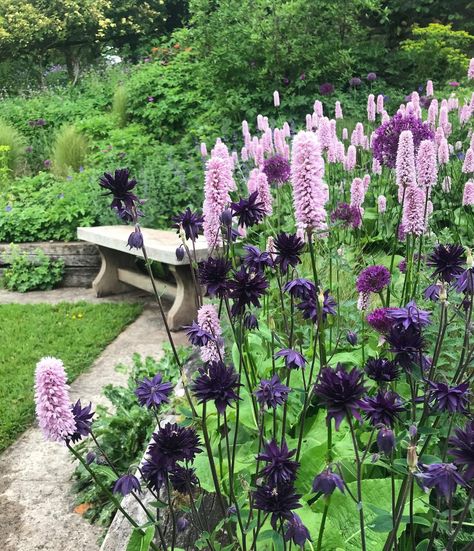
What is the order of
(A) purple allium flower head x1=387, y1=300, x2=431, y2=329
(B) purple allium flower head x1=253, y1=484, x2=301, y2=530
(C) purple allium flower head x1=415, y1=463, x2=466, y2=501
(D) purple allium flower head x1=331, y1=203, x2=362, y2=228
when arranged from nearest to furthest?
(C) purple allium flower head x1=415, y1=463, x2=466, y2=501 < (B) purple allium flower head x1=253, y1=484, x2=301, y2=530 < (A) purple allium flower head x1=387, y1=300, x2=431, y2=329 < (D) purple allium flower head x1=331, y1=203, x2=362, y2=228

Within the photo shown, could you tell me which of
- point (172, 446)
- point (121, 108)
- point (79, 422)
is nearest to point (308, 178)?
point (172, 446)

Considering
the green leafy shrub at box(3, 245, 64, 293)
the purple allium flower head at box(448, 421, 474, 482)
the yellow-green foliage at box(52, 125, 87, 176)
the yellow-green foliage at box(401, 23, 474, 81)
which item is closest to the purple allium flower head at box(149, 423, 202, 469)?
the purple allium flower head at box(448, 421, 474, 482)

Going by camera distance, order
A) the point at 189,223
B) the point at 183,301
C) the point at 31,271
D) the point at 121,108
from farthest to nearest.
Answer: the point at 121,108
the point at 31,271
the point at 183,301
the point at 189,223

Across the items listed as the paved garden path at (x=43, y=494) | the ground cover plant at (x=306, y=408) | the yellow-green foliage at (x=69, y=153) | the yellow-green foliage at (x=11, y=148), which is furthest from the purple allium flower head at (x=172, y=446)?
the yellow-green foliage at (x=11, y=148)

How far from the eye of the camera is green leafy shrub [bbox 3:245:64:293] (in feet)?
21.8

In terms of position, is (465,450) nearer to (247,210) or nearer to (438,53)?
(247,210)

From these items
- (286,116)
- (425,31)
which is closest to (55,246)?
(286,116)

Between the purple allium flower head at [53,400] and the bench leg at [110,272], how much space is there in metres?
5.00

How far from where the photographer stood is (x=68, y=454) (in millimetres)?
3373

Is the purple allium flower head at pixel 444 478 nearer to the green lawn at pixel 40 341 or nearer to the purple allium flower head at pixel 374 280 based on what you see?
the purple allium flower head at pixel 374 280

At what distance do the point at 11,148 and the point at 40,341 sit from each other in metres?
6.14

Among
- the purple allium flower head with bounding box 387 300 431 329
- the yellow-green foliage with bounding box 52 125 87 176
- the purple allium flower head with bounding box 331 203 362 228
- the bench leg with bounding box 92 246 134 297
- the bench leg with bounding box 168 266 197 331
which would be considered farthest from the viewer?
the yellow-green foliage with bounding box 52 125 87 176

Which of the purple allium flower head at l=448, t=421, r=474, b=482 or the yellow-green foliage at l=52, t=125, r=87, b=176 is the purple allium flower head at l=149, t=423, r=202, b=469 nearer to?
the purple allium flower head at l=448, t=421, r=474, b=482

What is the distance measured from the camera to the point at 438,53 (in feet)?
31.0
